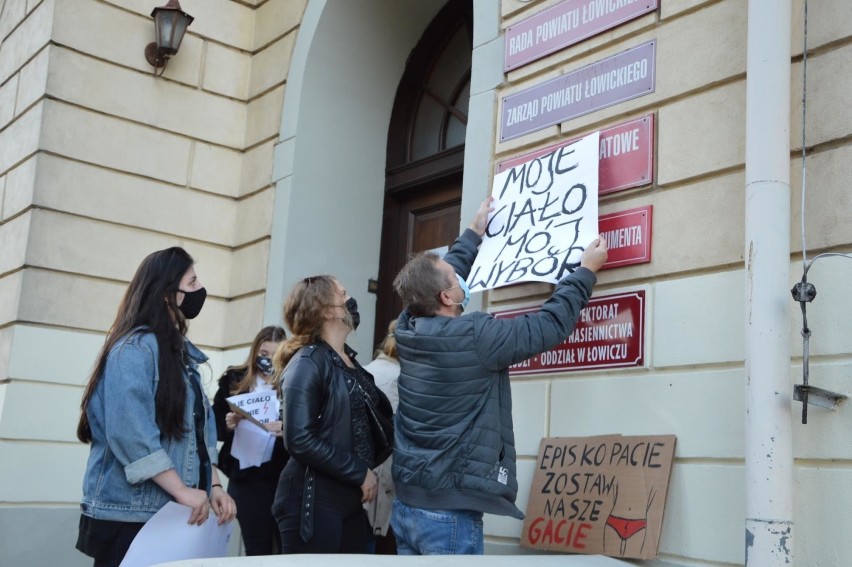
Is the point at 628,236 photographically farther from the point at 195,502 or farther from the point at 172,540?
the point at 172,540

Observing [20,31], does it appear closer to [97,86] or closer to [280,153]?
[97,86]

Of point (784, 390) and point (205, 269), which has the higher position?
point (205, 269)

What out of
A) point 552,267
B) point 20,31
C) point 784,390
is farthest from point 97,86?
point 784,390

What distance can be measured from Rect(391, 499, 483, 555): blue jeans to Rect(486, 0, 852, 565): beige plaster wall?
81 centimetres

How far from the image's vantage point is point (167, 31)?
7168mm

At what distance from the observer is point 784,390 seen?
337 centimetres

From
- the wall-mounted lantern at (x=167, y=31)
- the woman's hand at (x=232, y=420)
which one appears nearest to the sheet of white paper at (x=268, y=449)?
the woman's hand at (x=232, y=420)

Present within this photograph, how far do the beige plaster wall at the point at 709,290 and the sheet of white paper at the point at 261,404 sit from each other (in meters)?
1.24

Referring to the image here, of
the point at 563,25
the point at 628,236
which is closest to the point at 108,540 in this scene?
the point at 628,236

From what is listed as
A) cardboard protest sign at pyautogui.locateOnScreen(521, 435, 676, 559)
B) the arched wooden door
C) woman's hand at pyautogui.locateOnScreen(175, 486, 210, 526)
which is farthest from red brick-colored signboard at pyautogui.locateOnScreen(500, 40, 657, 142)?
woman's hand at pyautogui.locateOnScreen(175, 486, 210, 526)

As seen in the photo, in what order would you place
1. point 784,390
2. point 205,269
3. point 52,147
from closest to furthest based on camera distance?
point 784,390, point 52,147, point 205,269

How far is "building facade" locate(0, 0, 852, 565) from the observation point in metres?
3.97

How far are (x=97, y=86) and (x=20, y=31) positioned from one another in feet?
3.62

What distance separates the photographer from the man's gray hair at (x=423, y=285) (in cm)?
375
